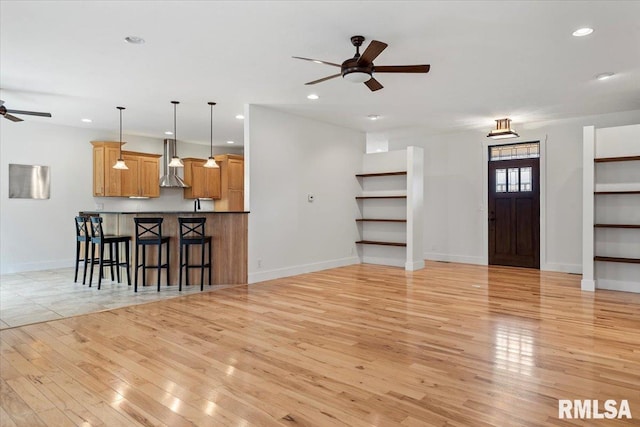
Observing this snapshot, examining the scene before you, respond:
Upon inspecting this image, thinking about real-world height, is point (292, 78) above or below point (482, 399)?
above

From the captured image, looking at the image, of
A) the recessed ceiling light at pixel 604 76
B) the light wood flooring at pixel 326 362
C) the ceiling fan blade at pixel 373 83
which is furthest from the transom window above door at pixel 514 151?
the ceiling fan blade at pixel 373 83

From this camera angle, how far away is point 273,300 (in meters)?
5.06

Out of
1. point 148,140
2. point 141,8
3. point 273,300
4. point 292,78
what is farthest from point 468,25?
point 148,140

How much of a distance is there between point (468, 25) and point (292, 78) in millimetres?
2204

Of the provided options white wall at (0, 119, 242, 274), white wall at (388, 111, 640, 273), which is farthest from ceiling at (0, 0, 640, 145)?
white wall at (0, 119, 242, 274)

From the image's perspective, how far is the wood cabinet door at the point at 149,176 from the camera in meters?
8.67

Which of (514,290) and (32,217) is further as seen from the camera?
(32,217)

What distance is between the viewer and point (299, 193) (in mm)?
7062

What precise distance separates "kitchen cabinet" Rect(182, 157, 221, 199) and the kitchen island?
3515mm

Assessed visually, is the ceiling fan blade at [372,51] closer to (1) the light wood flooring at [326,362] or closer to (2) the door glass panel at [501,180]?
(1) the light wood flooring at [326,362]

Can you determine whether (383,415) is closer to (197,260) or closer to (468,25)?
(468,25)

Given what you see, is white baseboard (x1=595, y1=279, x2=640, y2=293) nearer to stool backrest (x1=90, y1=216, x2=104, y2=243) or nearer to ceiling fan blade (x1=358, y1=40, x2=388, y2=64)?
ceiling fan blade (x1=358, y1=40, x2=388, y2=64)

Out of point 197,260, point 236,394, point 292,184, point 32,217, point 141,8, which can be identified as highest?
point 141,8

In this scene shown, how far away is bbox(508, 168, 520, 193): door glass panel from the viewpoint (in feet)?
25.7
